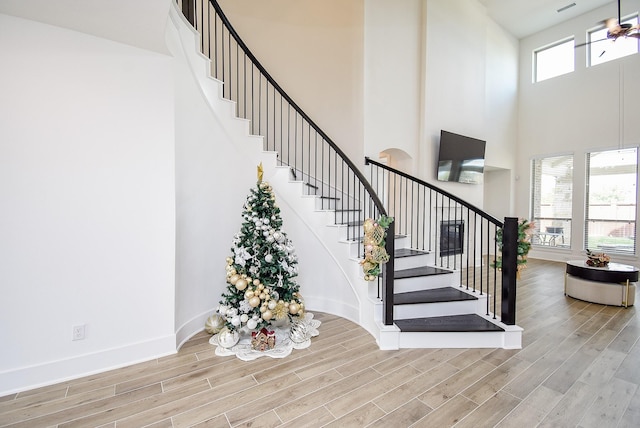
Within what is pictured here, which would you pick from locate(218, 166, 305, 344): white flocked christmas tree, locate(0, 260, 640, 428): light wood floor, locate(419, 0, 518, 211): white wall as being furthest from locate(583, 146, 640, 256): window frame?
locate(218, 166, 305, 344): white flocked christmas tree

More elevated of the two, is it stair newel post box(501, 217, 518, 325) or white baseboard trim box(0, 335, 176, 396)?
stair newel post box(501, 217, 518, 325)

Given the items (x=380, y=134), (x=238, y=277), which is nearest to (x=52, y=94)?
(x=238, y=277)

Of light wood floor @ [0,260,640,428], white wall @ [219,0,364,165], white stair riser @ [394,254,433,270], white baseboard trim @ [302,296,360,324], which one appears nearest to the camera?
light wood floor @ [0,260,640,428]

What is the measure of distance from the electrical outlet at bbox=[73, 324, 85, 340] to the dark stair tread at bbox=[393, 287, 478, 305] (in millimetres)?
2795

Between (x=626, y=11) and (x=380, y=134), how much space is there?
22.2ft

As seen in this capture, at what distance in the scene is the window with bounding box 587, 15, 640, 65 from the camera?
6.22 meters

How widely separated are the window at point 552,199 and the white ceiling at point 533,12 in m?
3.47

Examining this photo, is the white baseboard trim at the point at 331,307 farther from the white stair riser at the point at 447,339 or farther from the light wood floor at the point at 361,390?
the white stair riser at the point at 447,339

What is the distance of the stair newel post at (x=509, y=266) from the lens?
8.98 feet

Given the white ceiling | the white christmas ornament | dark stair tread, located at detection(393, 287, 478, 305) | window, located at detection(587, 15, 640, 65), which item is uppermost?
the white ceiling

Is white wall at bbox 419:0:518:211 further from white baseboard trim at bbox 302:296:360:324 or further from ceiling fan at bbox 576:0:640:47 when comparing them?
white baseboard trim at bbox 302:296:360:324

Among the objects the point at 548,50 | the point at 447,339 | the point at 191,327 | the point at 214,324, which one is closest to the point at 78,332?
the point at 191,327

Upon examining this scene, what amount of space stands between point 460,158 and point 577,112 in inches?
153

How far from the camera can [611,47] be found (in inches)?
255
